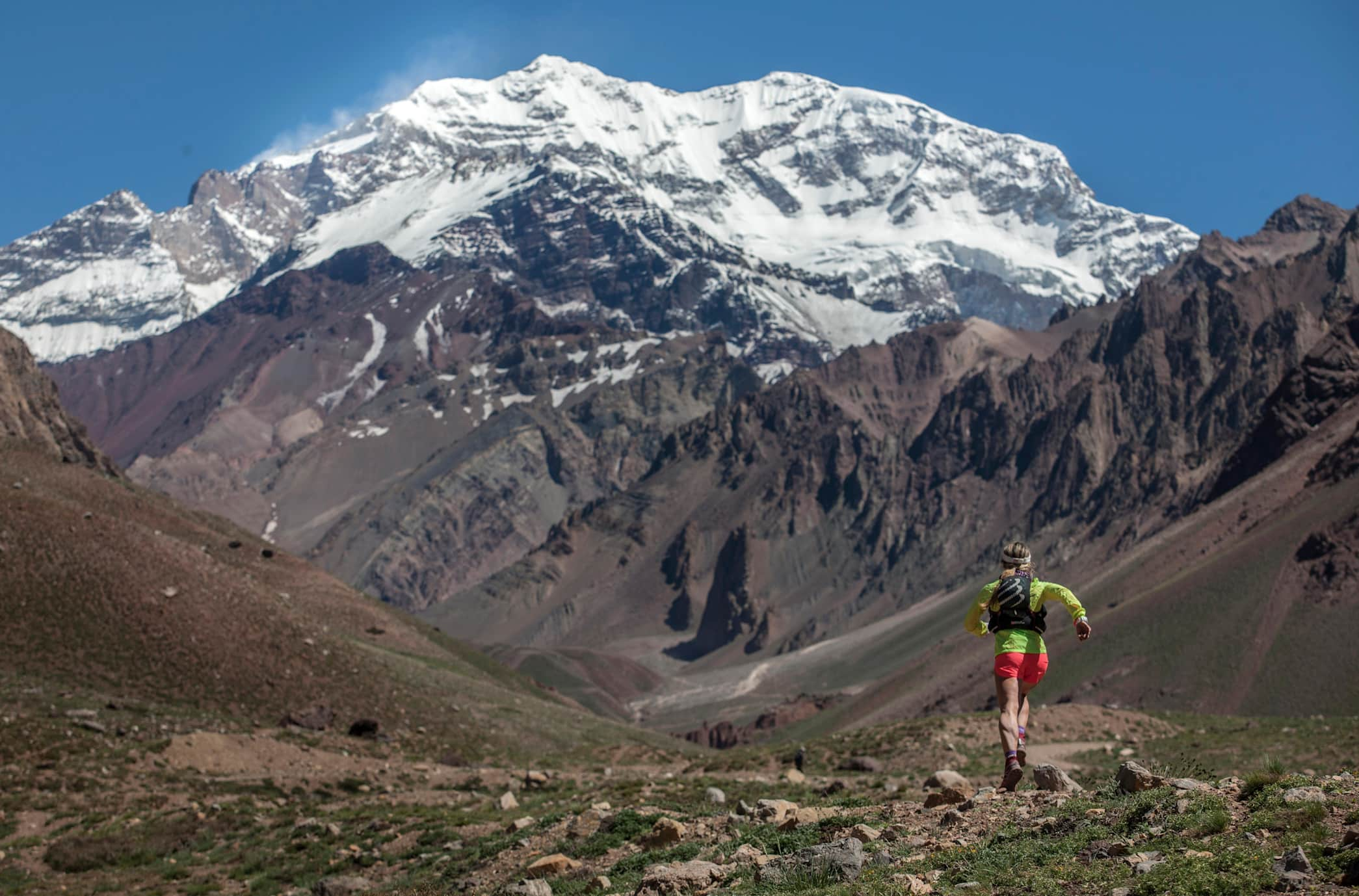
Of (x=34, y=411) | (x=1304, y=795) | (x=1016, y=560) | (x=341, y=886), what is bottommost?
(x=341, y=886)

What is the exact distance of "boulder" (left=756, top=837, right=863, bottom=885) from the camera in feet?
60.6

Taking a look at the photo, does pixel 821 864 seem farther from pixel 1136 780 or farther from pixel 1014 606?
pixel 1014 606

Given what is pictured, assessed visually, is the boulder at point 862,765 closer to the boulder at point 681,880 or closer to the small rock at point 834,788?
the small rock at point 834,788

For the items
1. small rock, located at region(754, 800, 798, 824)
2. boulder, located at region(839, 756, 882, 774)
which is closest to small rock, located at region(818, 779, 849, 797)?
small rock, located at region(754, 800, 798, 824)

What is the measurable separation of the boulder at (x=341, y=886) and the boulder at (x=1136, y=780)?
13.4 metres

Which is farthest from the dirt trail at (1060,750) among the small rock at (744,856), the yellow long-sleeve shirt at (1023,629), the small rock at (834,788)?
the small rock at (744,856)

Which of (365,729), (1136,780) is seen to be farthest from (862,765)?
(1136,780)

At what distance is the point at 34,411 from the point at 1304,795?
100086 millimetres

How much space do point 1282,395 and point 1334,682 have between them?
93.8 meters

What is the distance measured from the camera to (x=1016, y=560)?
2258 centimetres

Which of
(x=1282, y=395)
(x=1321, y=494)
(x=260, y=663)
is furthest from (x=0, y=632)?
(x=1282, y=395)

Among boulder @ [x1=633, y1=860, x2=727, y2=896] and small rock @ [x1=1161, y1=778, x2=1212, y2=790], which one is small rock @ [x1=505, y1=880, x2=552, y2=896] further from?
small rock @ [x1=1161, y1=778, x2=1212, y2=790]

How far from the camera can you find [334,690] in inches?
2427

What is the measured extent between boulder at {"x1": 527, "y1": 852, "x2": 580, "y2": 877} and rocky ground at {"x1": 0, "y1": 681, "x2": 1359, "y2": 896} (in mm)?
34
